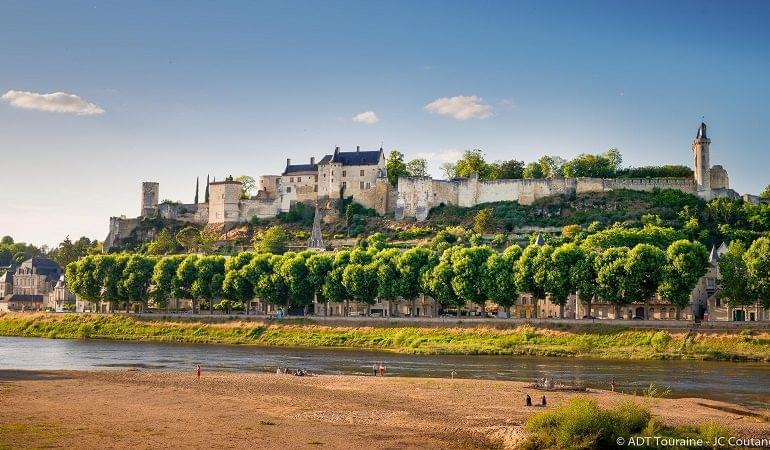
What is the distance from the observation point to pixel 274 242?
12144 centimetres

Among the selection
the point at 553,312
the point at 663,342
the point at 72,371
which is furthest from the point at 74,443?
the point at 553,312

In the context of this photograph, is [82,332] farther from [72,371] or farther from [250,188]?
[250,188]

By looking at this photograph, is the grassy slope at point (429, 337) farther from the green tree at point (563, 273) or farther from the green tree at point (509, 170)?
the green tree at point (509, 170)

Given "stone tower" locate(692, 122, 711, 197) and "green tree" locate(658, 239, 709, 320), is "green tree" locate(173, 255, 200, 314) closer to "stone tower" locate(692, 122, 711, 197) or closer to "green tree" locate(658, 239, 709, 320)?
"green tree" locate(658, 239, 709, 320)

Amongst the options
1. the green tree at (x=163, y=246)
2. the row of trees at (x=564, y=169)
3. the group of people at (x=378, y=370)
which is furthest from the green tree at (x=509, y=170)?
the group of people at (x=378, y=370)

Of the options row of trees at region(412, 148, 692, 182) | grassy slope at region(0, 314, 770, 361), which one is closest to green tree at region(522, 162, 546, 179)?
row of trees at region(412, 148, 692, 182)

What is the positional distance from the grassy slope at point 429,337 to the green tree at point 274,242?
2799 centimetres

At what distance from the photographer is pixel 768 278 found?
68500mm

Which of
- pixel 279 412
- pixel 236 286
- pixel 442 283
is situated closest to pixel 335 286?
pixel 236 286

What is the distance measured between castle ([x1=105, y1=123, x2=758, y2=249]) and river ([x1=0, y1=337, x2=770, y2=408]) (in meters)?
59.8

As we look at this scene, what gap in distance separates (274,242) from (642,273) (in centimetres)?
6008

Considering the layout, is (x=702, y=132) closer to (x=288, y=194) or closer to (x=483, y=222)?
(x=483, y=222)

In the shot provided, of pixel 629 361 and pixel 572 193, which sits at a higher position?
pixel 572 193

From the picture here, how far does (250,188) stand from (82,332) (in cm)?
8492
